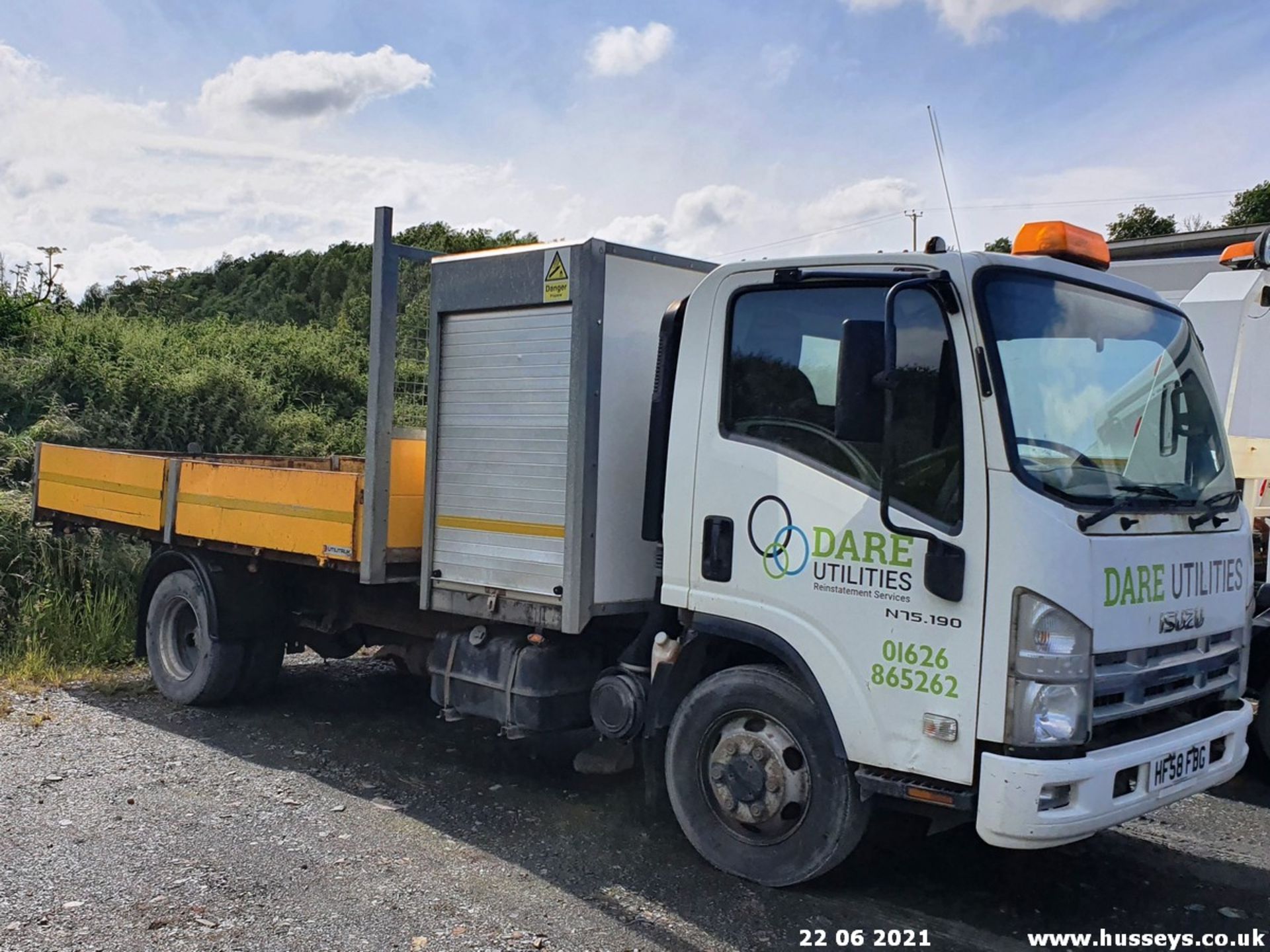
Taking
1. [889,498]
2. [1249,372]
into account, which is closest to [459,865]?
[889,498]

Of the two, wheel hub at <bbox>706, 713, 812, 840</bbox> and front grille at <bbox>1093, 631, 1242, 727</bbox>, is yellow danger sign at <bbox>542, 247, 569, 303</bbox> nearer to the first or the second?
wheel hub at <bbox>706, 713, 812, 840</bbox>

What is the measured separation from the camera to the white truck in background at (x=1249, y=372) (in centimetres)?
569

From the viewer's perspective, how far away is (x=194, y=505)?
22.4 feet

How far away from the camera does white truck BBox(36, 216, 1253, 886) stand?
3.71 metres

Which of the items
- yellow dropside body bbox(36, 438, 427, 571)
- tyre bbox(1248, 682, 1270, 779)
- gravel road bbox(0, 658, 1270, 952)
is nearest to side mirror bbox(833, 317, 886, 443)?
gravel road bbox(0, 658, 1270, 952)

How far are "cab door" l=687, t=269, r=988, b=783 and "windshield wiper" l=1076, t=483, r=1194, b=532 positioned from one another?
0.33m

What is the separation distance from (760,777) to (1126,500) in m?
1.68

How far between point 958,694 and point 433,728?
385 cm

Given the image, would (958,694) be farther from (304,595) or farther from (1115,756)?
(304,595)

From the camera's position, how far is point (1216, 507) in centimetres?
431

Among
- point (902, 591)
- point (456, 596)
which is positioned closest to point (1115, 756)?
point (902, 591)

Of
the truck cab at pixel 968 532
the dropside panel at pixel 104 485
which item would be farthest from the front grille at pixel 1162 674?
the dropside panel at pixel 104 485

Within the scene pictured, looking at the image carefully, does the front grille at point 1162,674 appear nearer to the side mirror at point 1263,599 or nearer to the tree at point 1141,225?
the side mirror at point 1263,599

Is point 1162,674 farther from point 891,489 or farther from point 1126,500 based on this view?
point 891,489
